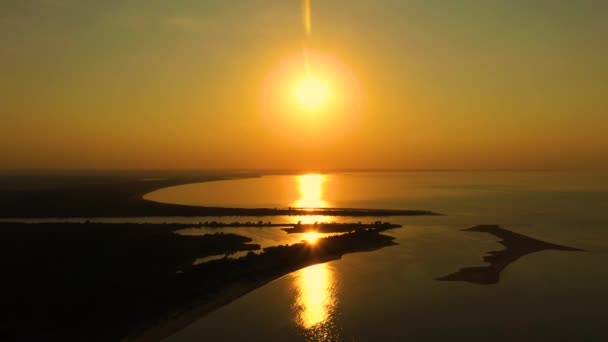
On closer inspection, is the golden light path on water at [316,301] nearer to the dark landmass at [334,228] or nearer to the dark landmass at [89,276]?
the dark landmass at [89,276]

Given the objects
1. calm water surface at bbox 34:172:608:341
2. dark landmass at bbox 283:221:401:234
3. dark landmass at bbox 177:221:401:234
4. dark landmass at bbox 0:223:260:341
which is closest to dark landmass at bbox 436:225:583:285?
calm water surface at bbox 34:172:608:341

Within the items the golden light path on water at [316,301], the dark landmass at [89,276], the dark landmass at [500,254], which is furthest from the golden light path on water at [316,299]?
the dark landmass at [500,254]

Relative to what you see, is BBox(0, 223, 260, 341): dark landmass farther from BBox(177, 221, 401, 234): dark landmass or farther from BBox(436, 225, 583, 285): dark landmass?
BBox(436, 225, 583, 285): dark landmass

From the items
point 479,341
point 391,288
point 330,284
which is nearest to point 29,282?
point 330,284

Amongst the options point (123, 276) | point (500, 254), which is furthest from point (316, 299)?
point (500, 254)

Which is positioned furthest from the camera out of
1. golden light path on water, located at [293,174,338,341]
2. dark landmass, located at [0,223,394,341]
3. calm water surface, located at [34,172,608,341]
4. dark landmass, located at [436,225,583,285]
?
dark landmass, located at [436,225,583,285]
